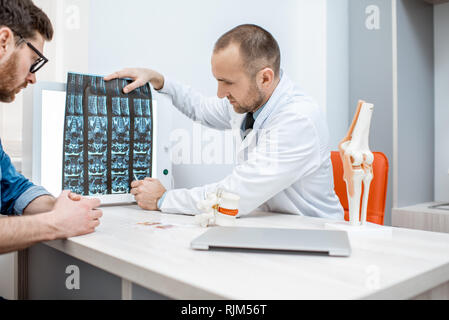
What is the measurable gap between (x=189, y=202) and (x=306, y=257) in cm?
58

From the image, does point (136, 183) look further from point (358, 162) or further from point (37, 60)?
point (358, 162)

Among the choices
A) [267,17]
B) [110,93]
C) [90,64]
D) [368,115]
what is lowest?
[368,115]

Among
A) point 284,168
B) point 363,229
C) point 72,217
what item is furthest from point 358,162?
point 72,217

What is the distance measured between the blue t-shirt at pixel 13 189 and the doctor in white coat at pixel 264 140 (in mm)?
319

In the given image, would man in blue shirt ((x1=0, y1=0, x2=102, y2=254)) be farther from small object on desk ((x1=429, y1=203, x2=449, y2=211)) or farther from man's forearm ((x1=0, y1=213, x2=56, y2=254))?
small object on desk ((x1=429, y1=203, x2=449, y2=211))

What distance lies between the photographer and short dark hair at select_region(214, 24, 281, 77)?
1.43 m

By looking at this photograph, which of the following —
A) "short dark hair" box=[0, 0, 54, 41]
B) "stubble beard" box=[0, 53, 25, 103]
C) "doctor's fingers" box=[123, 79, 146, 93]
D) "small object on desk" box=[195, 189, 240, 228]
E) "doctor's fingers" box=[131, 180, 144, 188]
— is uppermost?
"short dark hair" box=[0, 0, 54, 41]

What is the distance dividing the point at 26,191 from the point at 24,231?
368 millimetres

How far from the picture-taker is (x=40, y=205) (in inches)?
44.9

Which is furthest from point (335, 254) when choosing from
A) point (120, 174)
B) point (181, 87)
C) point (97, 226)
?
point (181, 87)

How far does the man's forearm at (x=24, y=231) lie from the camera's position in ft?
2.76

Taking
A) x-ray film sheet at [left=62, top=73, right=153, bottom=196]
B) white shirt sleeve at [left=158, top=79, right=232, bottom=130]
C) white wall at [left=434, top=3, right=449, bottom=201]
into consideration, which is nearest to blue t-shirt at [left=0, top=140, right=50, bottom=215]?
x-ray film sheet at [left=62, top=73, right=153, bottom=196]

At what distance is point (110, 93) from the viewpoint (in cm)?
142
